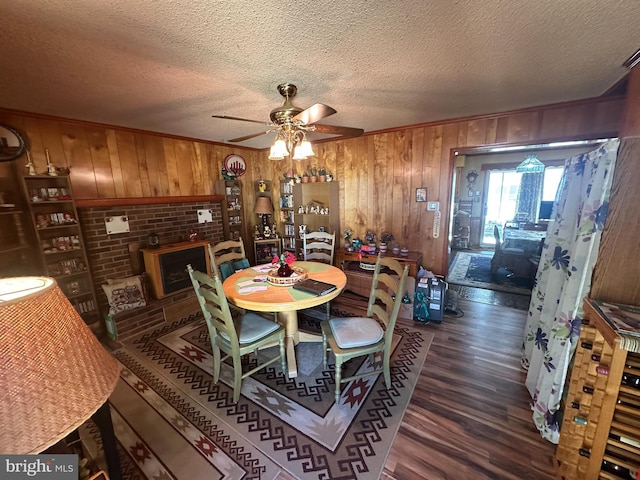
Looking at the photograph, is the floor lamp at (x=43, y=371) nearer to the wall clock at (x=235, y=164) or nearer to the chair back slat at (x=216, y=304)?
the chair back slat at (x=216, y=304)

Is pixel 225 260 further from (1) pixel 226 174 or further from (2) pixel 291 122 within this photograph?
(1) pixel 226 174

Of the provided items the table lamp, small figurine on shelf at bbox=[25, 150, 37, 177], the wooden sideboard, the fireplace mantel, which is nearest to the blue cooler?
the wooden sideboard

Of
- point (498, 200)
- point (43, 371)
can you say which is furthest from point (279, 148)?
point (498, 200)

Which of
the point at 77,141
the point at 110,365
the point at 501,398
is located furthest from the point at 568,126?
the point at 77,141

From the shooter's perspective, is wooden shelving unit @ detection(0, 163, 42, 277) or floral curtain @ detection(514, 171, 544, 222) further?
floral curtain @ detection(514, 171, 544, 222)

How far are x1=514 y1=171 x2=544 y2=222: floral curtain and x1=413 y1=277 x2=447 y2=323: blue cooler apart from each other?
5376 mm

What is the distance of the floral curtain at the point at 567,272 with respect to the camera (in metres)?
1.40

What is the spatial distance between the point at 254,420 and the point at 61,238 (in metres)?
2.72

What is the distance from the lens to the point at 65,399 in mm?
588

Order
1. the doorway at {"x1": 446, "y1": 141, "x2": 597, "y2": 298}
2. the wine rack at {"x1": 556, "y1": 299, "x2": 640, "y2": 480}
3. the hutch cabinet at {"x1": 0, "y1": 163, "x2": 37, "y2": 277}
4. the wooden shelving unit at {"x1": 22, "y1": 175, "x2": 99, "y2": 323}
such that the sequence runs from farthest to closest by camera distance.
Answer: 1. the doorway at {"x1": 446, "y1": 141, "x2": 597, "y2": 298}
2. the wooden shelving unit at {"x1": 22, "y1": 175, "x2": 99, "y2": 323}
3. the hutch cabinet at {"x1": 0, "y1": 163, "x2": 37, "y2": 277}
4. the wine rack at {"x1": 556, "y1": 299, "x2": 640, "y2": 480}

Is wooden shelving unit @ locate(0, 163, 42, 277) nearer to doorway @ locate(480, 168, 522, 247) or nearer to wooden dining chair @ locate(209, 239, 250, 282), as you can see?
wooden dining chair @ locate(209, 239, 250, 282)

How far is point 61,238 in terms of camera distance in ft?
8.66

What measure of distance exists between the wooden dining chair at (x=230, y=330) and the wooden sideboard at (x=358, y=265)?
5.37 feet

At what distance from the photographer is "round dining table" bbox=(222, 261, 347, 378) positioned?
5.95 feet
